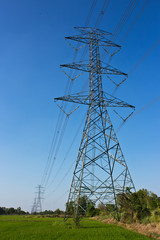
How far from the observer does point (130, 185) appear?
17094 mm

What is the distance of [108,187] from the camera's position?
16.3 meters

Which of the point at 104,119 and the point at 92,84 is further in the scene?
the point at 92,84

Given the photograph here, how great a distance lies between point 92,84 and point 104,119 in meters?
4.89

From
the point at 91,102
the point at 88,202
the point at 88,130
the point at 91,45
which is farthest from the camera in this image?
the point at 91,45

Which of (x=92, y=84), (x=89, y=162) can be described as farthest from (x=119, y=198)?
(x=92, y=84)

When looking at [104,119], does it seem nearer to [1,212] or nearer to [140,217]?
[140,217]

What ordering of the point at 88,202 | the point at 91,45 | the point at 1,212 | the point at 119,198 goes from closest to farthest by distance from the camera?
the point at 88,202, the point at 119,198, the point at 91,45, the point at 1,212

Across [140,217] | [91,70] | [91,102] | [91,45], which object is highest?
[91,45]

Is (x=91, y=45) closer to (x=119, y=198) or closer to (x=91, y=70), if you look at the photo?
(x=91, y=70)

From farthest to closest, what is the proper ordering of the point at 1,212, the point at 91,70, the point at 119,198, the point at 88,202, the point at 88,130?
1. the point at 1,212
2. the point at 91,70
3. the point at 88,130
4. the point at 119,198
5. the point at 88,202

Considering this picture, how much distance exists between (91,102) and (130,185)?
388 inches

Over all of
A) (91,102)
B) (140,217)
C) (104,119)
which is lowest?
(140,217)

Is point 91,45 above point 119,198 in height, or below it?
above

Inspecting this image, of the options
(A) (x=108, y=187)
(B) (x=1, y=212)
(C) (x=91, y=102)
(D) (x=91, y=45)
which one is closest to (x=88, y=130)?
(C) (x=91, y=102)
